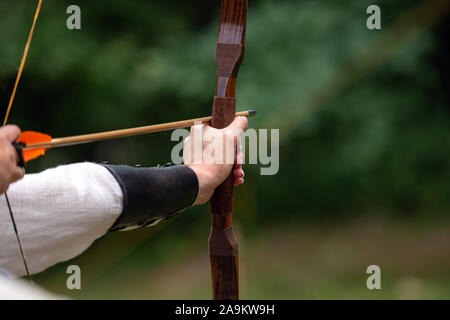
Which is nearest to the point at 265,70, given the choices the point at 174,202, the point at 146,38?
the point at 146,38

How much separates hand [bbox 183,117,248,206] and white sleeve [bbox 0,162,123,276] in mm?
238

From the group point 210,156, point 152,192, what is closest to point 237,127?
point 210,156

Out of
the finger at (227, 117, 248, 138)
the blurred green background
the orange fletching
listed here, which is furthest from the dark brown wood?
the blurred green background

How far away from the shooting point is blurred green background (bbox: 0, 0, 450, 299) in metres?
3.76

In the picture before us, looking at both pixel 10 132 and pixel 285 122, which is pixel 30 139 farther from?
pixel 285 122

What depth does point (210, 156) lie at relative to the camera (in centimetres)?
→ 130

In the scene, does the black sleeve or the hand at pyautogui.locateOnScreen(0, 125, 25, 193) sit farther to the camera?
the black sleeve

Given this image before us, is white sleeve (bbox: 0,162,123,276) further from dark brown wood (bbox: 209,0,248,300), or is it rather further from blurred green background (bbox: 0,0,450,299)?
blurred green background (bbox: 0,0,450,299)

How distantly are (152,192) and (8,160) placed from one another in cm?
30

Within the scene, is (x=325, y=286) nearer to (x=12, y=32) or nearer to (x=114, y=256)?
(x=114, y=256)

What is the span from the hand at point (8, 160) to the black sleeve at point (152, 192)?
202mm

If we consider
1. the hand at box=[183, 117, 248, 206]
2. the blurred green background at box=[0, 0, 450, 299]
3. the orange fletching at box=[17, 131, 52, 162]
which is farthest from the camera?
the blurred green background at box=[0, 0, 450, 299]

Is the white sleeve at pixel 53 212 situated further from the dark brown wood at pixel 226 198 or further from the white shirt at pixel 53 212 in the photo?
the dark brown wood at pixel 226 198

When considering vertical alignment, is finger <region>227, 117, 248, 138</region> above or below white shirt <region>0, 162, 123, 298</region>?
above
